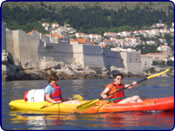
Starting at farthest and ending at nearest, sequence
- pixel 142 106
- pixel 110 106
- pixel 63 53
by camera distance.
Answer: pixel 63 53 → pixel 110 106 → pixel 142 106

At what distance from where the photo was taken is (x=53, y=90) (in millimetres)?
8711

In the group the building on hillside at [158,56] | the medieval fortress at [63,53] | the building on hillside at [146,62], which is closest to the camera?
the medieval fortress at [63,53]

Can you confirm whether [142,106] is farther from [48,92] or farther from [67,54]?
[67,54]

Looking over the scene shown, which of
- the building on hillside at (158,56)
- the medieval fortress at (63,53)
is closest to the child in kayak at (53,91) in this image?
the medieval fortress at (63,53)

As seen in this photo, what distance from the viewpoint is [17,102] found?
31.8ft

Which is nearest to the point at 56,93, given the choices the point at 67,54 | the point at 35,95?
the point at 35,95

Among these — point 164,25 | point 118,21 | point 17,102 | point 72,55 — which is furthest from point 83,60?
point 164,25

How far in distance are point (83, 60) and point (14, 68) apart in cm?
1505

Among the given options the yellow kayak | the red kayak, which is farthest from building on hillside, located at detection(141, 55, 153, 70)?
the red kayak

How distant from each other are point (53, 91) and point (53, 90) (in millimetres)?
32

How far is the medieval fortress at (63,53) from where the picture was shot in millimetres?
40094

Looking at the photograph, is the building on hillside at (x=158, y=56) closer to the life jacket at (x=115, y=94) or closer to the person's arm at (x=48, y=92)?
the life jacket at (x=115, y=94)

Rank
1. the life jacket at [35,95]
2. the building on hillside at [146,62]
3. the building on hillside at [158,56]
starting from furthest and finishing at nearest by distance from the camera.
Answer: the building on hillside at [158,56], the building on hillside at [146,62], the life jacket at [35,95]

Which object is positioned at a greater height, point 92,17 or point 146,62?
point 92,17
